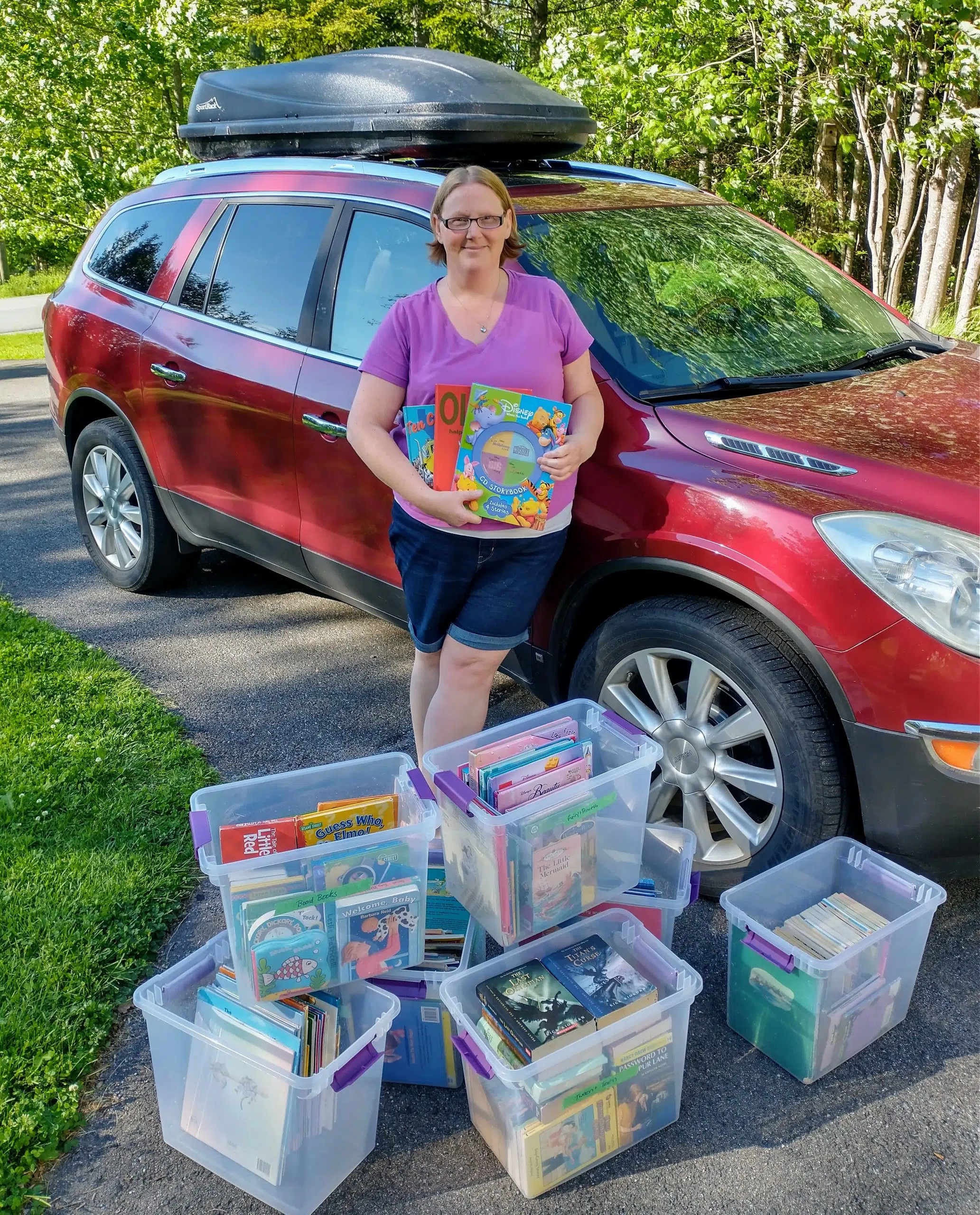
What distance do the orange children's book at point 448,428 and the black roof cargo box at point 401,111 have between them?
145cm

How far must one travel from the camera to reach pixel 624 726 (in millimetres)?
2607

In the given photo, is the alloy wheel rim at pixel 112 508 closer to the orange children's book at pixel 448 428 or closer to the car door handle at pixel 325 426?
the car door handle at pixel 325 426

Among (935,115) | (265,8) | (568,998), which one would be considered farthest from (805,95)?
(265,8)

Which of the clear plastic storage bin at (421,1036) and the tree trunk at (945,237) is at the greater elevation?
the tree trunk at (945,237)

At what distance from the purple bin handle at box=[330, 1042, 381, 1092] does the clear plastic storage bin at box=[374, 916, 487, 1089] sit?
21cm

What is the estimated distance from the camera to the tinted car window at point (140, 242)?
452 centimetres

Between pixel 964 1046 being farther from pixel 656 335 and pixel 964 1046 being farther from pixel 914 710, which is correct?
pixel 656 335

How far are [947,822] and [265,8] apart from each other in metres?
26.7

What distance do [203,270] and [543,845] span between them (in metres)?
3.04

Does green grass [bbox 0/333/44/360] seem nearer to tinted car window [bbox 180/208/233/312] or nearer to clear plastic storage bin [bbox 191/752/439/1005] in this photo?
tinted car window [bbox 180/208/233/312]

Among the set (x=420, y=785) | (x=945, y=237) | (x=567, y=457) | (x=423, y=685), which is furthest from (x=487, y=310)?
(x=945, y=237)

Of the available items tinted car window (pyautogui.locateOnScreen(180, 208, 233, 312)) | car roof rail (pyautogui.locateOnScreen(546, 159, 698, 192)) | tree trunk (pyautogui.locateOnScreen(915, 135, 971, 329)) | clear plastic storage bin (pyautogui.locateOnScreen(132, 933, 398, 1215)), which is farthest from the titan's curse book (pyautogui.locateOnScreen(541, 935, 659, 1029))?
tree trunk (pyautogui.locateOnScreen(915, 135, 971, 329))

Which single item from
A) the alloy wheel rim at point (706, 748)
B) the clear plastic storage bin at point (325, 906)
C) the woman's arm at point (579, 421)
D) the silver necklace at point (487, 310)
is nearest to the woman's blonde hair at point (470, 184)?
the silver necklace at point (487, 310)

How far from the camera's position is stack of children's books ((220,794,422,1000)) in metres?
2.18
